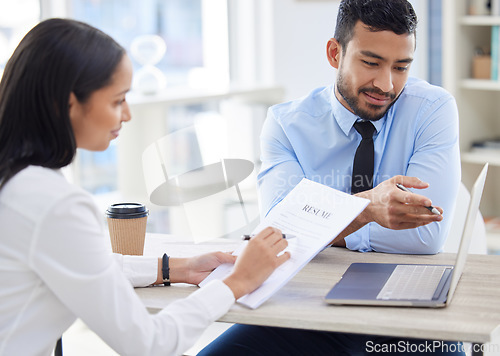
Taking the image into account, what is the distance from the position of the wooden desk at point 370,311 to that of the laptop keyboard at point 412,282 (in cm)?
4

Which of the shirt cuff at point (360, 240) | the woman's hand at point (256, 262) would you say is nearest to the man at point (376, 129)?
the shirt cuff at point (360, 240)

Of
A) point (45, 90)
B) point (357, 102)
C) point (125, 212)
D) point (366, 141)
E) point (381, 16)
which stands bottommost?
point (125, 212)

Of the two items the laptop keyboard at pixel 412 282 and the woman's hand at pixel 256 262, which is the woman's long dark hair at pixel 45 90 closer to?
the woman's hand at pixel 256 262

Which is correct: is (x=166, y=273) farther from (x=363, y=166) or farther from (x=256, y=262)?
(x=363, y=166)

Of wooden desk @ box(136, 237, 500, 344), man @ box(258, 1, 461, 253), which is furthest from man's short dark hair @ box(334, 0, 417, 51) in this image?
wooden desk @ box(136, 237, 500, 344)

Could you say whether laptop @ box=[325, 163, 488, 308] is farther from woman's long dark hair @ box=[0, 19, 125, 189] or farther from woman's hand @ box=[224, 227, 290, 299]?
woman's long dark hair @ box=[0, 19, 125, 189]

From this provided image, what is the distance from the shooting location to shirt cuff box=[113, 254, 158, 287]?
5.00ft

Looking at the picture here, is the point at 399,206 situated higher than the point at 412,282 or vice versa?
the point at 399,206

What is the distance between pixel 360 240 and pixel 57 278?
82 centimetres

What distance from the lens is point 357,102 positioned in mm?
2008

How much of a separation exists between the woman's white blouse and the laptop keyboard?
16.7 inches

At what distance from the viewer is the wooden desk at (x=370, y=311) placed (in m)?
1.23

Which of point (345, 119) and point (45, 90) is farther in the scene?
point (345, 119)

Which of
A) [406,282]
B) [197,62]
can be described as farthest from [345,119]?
[197,62]
